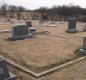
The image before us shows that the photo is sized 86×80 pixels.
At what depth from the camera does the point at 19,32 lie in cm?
1639

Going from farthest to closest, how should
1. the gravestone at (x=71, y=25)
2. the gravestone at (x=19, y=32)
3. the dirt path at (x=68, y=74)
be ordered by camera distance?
the gravestone at (x=71, y=25)
the gravestone at (x=19, y=32)
the dirt path at (x=68, y=74)

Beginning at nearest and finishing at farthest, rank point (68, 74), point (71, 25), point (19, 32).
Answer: point (68, 74)
point (19, 32)
point (71, 25)

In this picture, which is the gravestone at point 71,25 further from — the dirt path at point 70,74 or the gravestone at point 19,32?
the dirt path at point 70,74

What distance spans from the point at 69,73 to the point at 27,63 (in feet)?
7.19

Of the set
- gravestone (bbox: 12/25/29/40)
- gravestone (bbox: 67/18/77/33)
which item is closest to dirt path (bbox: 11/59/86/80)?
gravestone (bbox: 12/25/29/40)

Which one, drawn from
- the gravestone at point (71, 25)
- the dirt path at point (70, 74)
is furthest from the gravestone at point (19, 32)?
the dirt path at point (70, 74)

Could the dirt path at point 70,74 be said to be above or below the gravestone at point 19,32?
below

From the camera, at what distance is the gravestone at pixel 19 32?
16.0 metres

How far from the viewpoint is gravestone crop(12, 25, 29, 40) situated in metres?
16.0

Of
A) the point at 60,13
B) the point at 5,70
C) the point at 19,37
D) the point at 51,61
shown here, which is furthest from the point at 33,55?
the point at 60,13

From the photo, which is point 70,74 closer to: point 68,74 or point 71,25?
point 68,74

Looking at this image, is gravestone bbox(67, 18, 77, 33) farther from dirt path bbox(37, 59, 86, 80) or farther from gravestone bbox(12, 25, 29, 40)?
dirt path bbox(37, 59, 86, 80)

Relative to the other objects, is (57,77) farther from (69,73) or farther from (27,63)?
(27,63)

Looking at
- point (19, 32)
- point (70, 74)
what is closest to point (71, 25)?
point (19, 32)
